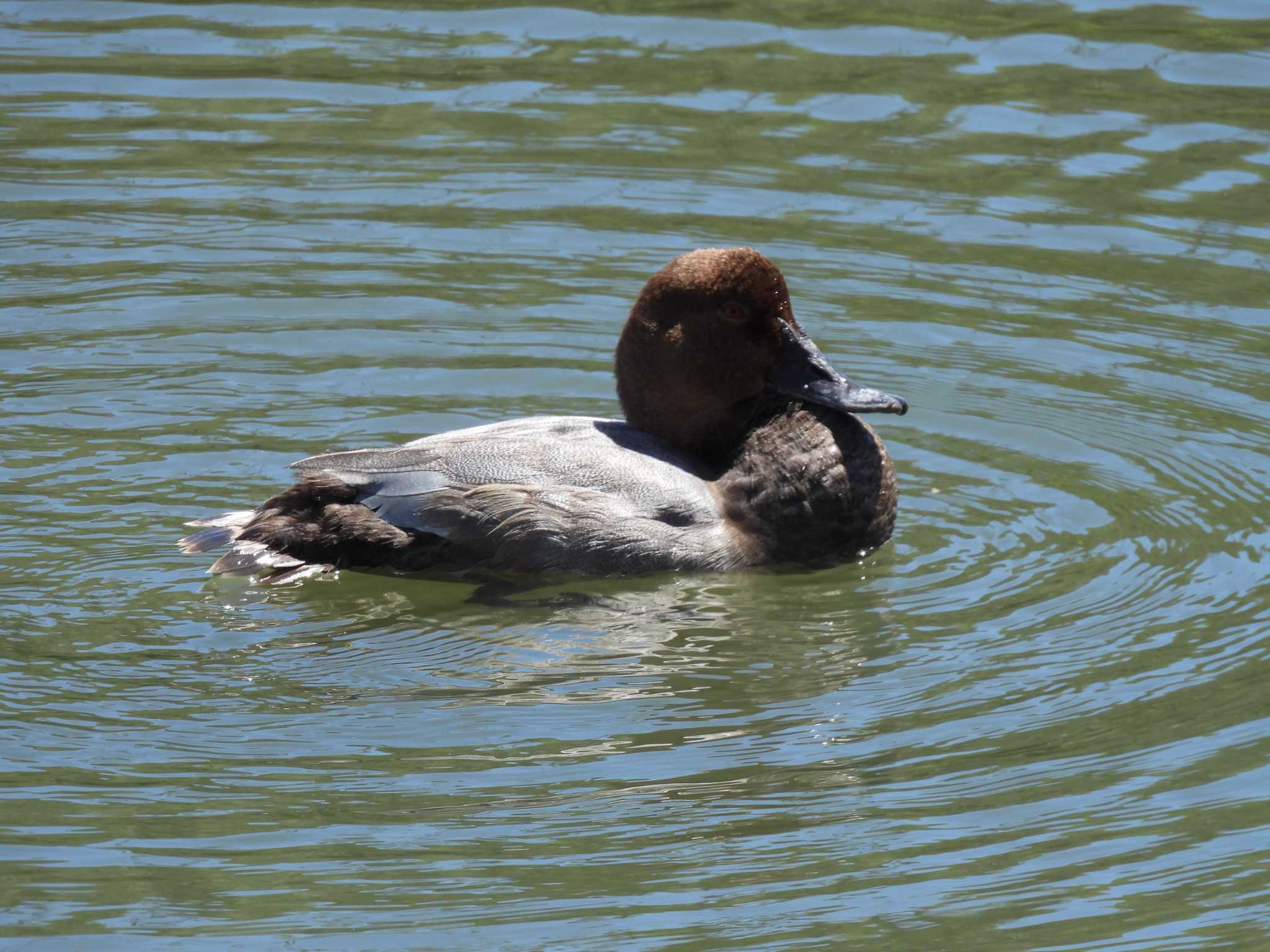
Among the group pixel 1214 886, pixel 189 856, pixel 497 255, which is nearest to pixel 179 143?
pixel 497 255

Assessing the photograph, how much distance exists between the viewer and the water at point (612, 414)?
4.89 meters

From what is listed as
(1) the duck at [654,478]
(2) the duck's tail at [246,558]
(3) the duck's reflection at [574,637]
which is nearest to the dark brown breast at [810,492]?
(1) the duck at [654,478]

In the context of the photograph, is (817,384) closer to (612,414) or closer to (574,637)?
(612,414)

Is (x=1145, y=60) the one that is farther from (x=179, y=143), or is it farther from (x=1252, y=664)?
(x=1252, y=664)

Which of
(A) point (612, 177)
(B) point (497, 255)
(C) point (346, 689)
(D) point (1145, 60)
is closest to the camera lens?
(C) point (346, 689)

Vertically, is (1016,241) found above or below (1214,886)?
above

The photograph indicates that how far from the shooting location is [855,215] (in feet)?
33.9

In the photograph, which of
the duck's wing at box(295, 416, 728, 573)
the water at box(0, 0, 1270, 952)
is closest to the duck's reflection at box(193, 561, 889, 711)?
the water at box(0, 0, 1270, 952)

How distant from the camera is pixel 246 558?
678cm

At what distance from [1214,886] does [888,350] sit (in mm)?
4450

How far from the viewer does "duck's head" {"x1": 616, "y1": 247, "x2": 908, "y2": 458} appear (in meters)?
7.20

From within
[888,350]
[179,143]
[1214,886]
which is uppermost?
[179,143]

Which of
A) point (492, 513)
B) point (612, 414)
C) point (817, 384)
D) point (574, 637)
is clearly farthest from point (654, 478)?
point (612, 414)

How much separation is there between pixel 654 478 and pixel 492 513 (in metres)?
0.58
